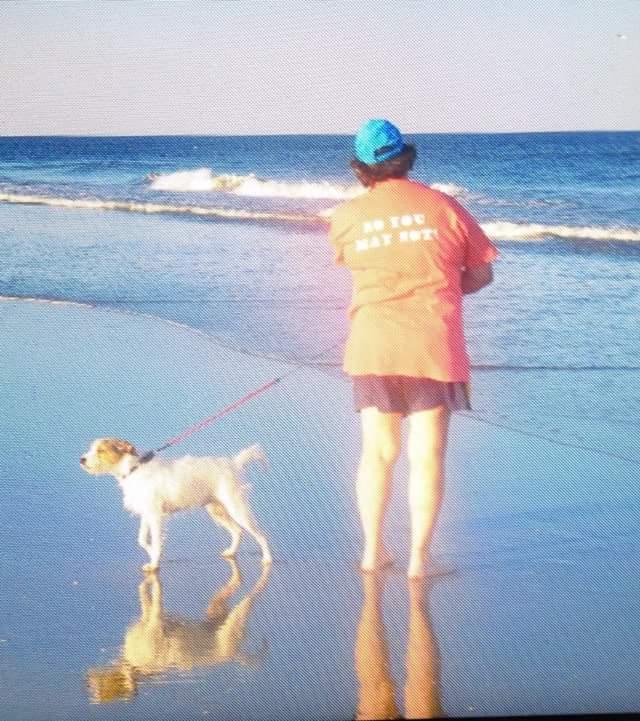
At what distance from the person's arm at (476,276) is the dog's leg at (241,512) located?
3.49 feet

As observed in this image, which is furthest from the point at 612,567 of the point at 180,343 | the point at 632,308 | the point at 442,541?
the point at 632,308

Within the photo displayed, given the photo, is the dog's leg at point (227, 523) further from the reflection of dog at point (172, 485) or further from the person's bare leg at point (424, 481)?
the person's bare leg at point (424, 481)

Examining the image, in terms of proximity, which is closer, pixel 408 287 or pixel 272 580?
pixel 408 287

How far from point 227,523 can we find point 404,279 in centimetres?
120

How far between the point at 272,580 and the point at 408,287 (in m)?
1.04

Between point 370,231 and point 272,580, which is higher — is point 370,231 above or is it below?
above

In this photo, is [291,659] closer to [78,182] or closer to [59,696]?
[59,696]

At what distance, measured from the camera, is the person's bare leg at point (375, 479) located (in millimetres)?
4359

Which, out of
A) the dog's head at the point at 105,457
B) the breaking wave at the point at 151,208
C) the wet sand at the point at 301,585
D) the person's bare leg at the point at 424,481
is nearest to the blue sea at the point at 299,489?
the wet sand at the point at 301,585

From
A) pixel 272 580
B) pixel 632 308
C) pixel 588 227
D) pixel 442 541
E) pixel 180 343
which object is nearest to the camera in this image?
pixel 272 580

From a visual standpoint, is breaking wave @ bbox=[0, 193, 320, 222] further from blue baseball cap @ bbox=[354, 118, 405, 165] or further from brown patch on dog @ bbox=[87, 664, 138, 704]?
brown patch on dog @ bbox=[87, 664, 138, 704]

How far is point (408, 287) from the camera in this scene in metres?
4.09

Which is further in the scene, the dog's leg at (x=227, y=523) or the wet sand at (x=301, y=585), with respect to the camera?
the dog's leg at (x=227, y=523)

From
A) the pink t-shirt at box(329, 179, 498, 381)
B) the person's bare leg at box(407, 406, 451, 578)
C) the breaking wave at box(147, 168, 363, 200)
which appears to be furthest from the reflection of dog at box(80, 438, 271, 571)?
the breaking wave at box(147, 168, 363, 200)
